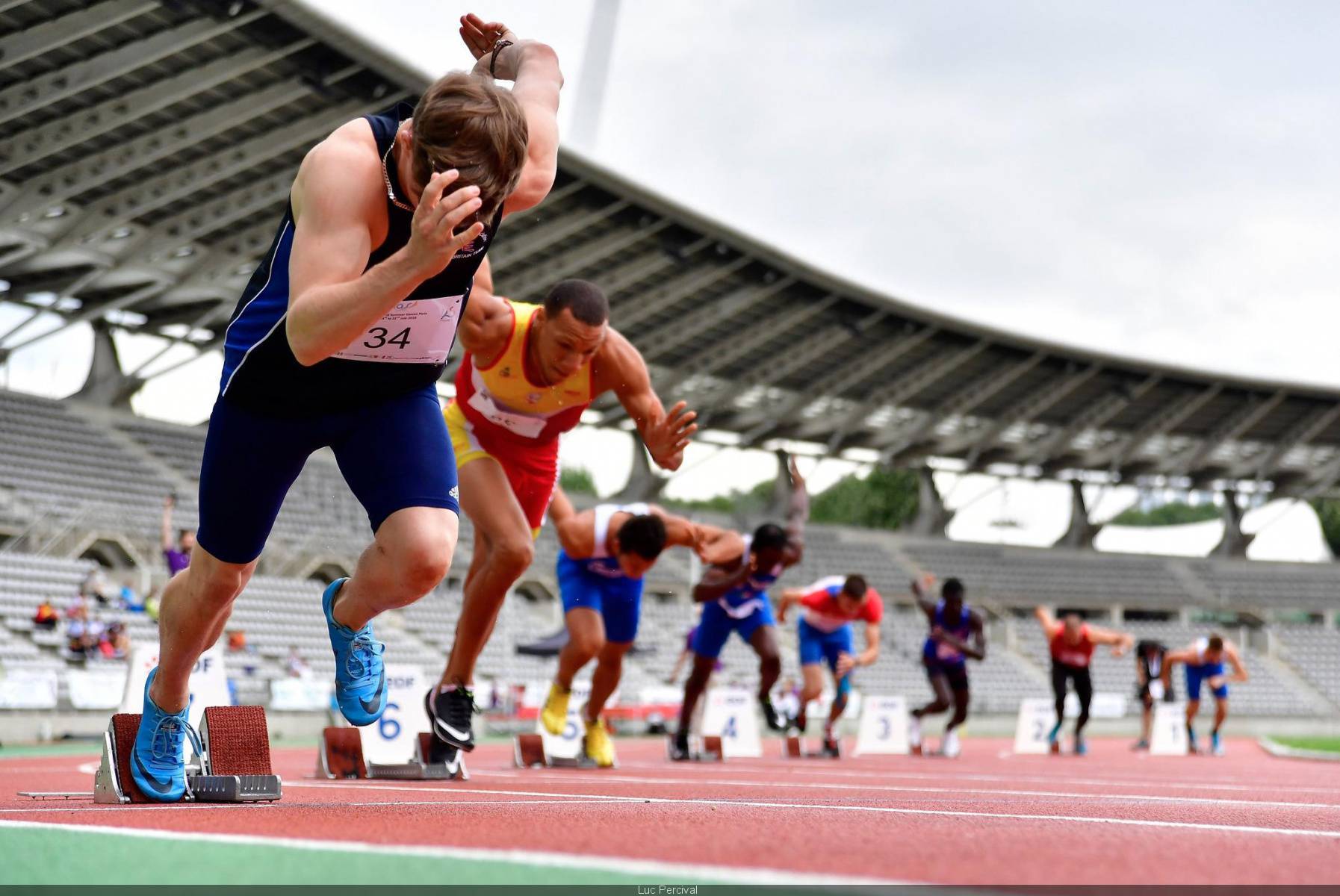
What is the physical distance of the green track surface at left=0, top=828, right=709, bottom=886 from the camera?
2564 mm

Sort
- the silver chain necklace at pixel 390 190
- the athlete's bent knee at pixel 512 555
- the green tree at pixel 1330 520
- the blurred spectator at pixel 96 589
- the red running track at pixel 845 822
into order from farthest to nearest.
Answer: the green tree at pixel 1330 520, the blurred spectator at pixel 96 589, the athlete's bent knee at pixel 512 555, the silver chain necklace at pixel 390 190, the red running track at pixel 845 822

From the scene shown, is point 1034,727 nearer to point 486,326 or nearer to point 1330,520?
point 486,326

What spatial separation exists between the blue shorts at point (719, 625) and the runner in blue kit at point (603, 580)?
1938mm

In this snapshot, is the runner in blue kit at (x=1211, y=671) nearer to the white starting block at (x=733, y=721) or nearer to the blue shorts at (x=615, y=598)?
the white starting block at (x=733, y=721)

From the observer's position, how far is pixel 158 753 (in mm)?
5051

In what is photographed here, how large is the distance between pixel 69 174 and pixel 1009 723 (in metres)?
24.1

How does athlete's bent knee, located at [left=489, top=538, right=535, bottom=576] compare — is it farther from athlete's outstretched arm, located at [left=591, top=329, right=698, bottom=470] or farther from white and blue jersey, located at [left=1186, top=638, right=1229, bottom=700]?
white and blue jersey, located at [left=1186, top=638, right=1229, bottom=700]

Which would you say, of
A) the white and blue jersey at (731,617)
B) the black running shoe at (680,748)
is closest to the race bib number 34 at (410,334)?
the black running shoe at (680,748)

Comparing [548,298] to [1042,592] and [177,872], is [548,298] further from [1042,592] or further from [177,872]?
[1042,592]

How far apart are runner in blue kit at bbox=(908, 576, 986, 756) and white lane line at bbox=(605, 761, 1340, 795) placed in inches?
205

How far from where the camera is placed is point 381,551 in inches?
179

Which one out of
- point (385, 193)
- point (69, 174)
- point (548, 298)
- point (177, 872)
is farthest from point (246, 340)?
point (69, 174)

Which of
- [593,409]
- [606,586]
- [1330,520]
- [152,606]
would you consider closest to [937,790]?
[606,586]

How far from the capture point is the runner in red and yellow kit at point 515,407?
6812mm
